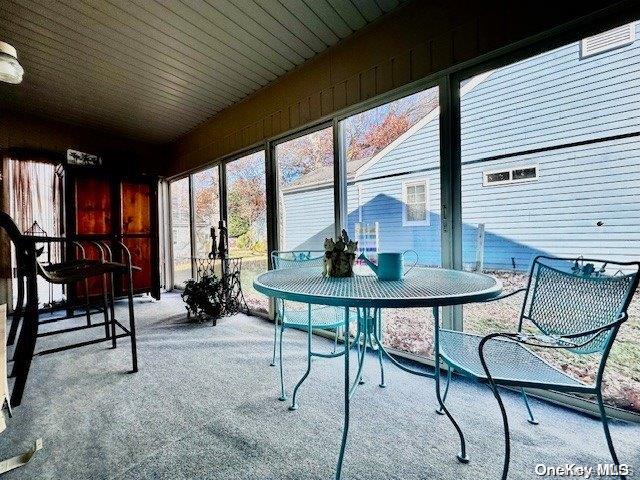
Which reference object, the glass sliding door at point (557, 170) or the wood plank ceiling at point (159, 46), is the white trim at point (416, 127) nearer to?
the glass sliding door at point (557, 170)

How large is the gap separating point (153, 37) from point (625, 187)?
11.7 feet

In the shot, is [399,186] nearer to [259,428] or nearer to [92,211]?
[259,428]

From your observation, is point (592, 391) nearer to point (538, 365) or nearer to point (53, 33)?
point (538, 365)

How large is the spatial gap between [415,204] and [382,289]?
1.41 m

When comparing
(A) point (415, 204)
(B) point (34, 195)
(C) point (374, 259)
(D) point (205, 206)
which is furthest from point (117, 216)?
(A) point (415, 204)

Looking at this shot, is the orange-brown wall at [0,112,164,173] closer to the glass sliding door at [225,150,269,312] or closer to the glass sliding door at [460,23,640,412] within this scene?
the glass sliding door at [225,150,269,312]

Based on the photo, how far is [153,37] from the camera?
267 cm

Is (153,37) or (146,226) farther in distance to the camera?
(146,226)

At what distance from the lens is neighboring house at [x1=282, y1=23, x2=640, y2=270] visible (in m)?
1.67

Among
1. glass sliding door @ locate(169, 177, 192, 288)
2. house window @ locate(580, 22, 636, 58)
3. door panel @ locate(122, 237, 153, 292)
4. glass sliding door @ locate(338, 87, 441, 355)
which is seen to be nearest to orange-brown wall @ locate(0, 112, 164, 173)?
glass sliding door @ locate(169, 177, 192, 288)

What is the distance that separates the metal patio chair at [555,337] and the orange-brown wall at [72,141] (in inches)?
223

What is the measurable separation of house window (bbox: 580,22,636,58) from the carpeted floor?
2.01m

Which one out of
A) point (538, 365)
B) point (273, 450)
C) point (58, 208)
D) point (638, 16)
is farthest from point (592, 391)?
point (58, 208)

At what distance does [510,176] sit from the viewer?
6.71 feet
